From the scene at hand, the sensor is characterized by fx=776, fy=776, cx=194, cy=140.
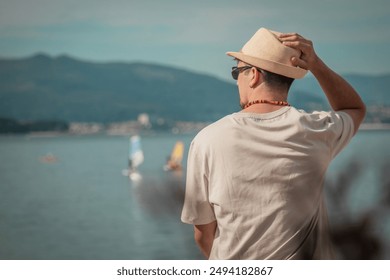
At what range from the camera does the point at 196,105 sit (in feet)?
58.0

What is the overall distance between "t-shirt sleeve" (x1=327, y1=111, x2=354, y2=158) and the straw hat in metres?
0.08

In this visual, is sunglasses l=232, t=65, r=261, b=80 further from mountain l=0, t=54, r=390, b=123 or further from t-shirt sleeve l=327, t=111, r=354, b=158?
mountain l=0, t=54, r=390, b=123

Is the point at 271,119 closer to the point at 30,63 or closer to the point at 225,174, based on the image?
the point at 225,174

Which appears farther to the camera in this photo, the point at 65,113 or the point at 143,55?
the point at 65,113

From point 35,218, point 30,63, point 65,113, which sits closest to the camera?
point 35,218

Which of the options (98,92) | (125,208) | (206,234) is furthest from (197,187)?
(98,92)

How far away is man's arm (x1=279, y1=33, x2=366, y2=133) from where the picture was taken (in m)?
1.12

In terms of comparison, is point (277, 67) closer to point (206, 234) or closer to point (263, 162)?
point (263, 162)

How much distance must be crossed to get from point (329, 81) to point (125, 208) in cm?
1753

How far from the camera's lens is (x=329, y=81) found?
1.15 metres

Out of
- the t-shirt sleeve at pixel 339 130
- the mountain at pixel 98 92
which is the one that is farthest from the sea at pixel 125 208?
the mountain at pixel 98 92

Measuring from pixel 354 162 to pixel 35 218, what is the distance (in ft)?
54.4
